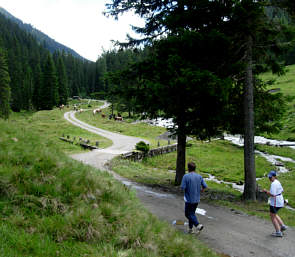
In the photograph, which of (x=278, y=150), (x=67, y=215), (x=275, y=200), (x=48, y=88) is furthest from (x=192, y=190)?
(x=48, y=88)

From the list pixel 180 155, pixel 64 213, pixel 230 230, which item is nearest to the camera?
pixel 64 213

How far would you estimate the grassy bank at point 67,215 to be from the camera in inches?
158

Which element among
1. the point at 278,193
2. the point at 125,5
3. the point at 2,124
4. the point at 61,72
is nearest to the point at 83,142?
the point at 125,5

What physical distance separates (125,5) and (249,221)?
37.6 ft

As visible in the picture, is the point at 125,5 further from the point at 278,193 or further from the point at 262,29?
the point at 278,193

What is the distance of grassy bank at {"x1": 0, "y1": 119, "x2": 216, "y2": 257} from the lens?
4020 millimetres

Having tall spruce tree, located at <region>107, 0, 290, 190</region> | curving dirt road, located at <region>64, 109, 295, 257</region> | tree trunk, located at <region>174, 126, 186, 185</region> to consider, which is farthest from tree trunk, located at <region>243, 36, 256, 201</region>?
tree trunk, located at <region>174, 126, 186, 185</region>

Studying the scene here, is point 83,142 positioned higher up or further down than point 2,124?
further down

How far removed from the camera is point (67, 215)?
4602mm

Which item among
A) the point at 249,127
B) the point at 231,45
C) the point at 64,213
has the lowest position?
the point at 64,213

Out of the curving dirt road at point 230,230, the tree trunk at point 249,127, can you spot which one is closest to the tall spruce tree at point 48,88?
the curving dirt road at point 230,230

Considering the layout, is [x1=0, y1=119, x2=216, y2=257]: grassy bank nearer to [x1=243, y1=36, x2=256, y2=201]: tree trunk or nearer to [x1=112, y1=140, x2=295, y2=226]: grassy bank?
[x1=112, y1=140, x2=295, y2=226]: grassy bank

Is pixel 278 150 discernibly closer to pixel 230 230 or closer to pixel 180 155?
pixel 180 155

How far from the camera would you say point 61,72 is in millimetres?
91125
